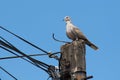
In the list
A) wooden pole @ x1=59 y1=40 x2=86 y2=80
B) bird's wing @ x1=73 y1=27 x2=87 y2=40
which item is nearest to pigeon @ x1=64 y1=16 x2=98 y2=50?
bird's wing @ x1=73 y1=27 x2=87 y2=40

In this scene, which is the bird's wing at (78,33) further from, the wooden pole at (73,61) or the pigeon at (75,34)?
the wooden pole at (73,61)

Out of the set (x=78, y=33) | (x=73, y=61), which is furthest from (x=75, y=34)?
(x=73, y=61)

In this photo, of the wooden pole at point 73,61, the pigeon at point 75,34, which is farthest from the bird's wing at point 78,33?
the wooden pole at point 73,61

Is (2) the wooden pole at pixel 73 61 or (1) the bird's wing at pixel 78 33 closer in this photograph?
(2) the wooden pole at pixel 73 61

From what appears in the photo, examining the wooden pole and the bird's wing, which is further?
the bird's wing

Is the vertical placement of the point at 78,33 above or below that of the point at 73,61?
above

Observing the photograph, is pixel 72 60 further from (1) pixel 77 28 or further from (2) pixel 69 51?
(1) pixel 77 28

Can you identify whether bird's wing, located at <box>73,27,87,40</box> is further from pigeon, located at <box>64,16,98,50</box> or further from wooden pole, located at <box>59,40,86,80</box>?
wooden pole, located at <box>59,40,86,80</box>

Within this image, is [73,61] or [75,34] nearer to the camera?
[73,61]

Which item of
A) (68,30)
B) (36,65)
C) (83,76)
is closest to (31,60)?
(36,65)

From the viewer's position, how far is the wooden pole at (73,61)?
18.9 feet

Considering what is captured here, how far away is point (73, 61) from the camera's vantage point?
598 centimetres

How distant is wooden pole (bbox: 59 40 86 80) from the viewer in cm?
577

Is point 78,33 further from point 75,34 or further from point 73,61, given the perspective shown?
point 73,61
